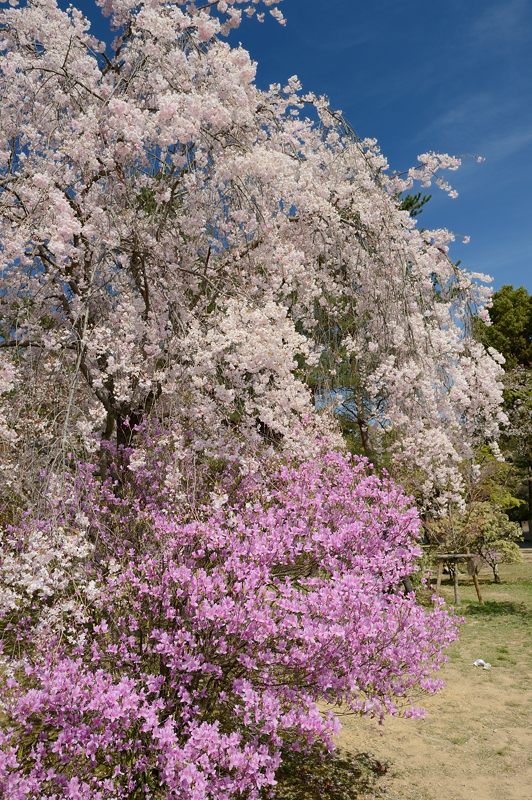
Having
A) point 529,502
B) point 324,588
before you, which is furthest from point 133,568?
point 529,502

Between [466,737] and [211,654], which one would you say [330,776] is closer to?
[466,737]

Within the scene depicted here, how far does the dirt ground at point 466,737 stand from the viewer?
15.6 ft

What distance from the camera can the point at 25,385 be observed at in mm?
4992

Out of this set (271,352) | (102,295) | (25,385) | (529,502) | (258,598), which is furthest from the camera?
(529,502)

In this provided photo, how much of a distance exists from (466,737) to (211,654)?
3.76 m

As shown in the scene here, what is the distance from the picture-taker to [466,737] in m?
5.75

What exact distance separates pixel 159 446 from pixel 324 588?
1.83 metres

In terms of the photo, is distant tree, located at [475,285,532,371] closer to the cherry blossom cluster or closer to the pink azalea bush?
the cherry blossom cluster

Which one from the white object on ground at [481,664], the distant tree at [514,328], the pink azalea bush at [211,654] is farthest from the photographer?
the distant tree at [514,328]

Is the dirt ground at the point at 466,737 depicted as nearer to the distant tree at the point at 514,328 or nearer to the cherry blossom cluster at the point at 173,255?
the cherry blossom cluster at the point at 173,255

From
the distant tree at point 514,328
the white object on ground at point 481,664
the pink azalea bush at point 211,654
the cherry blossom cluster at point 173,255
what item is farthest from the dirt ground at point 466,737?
the distant tree at point 514,328

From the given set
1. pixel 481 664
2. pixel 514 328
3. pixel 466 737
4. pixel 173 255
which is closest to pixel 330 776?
pixel 466 737

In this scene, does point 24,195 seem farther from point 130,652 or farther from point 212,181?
point 130,652

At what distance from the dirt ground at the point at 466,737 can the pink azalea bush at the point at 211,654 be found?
63.3 inches
